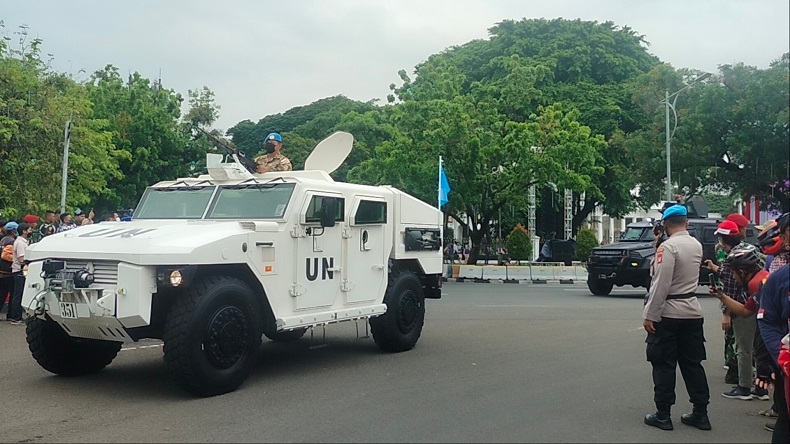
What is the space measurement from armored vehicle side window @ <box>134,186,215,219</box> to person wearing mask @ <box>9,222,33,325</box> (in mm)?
4534

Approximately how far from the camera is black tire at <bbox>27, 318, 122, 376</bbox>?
800 cm

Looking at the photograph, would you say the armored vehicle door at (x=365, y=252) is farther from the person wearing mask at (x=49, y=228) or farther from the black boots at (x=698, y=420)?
the person wearing mask at (x=49, y=228)

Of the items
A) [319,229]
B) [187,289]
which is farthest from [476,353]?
[187,289]

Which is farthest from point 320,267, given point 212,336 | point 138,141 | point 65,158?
point 138,141

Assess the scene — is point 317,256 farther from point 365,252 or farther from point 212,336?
point 212,336

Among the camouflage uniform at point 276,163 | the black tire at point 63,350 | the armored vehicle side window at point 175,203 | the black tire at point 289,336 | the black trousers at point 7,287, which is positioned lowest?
the black tire at point 289,336

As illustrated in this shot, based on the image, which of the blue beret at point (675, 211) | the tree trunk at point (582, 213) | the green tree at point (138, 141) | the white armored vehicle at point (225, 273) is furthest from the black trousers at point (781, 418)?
the tree trunk at point (582, 213)

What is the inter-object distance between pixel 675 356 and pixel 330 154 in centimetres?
590

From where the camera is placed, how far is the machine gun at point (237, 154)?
9.56 metres

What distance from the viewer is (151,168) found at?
104 feet

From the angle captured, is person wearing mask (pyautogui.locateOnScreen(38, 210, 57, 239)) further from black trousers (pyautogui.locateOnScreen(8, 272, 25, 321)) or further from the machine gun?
the machine gun

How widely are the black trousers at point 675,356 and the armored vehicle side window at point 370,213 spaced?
4212 millimetres

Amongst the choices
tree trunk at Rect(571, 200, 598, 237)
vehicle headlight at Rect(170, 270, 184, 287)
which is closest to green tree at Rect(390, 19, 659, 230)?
tree trunk at Rect(571, 200, 598, 237)

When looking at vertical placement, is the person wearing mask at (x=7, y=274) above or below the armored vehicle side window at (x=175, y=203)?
→ below
